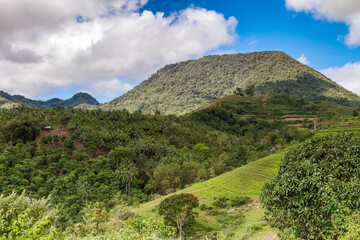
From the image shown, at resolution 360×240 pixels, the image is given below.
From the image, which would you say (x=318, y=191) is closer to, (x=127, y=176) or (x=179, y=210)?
(x=179, y=210)

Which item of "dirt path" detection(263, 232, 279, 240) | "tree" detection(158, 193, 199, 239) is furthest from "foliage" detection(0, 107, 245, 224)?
"dirt path" detection(263, 232, 279, 240)

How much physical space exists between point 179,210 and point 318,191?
58.8 feet

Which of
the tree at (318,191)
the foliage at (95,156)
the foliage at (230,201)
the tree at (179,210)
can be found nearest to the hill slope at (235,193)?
the foliage at (230,201)

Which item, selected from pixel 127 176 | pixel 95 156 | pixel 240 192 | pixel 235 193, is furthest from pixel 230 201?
pixel 95 156

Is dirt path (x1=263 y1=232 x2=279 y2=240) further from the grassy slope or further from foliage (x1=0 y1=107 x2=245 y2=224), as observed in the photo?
foliage (x1=0 y1=107 x2=245 y2=224)

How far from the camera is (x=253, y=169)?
42875 millimetres

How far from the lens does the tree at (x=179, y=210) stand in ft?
83.9

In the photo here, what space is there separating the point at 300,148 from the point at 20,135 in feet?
282

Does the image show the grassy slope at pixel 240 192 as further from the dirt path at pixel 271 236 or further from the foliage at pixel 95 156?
the foliage at pixel 95 156

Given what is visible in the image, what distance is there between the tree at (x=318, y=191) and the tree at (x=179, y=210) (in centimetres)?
1330

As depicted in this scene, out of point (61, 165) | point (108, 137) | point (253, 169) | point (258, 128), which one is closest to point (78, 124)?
point (108, 137)

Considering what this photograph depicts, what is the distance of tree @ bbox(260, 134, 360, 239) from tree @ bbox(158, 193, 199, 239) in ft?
43.6

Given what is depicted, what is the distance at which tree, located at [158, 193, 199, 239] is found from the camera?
25578mm

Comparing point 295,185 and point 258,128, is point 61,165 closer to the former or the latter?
point 295,185
